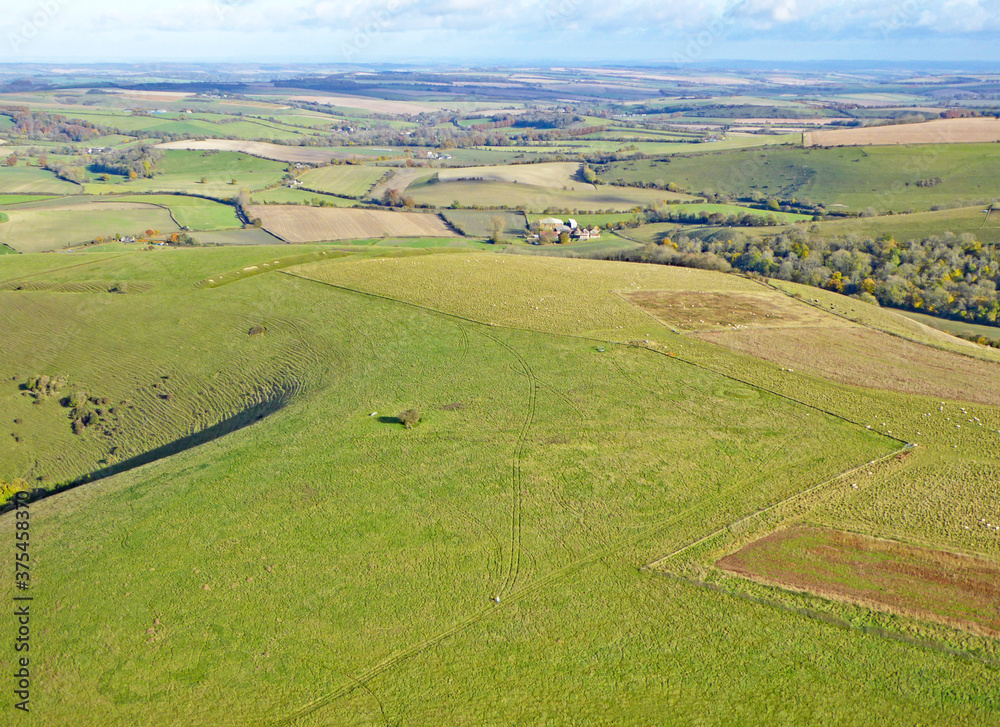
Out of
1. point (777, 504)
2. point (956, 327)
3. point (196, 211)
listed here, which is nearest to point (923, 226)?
point (956, 327)

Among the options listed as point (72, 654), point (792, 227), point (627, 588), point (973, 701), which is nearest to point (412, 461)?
point (627, 588)

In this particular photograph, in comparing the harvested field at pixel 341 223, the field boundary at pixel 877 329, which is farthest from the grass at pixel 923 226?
the harvested field at pixel 341 223

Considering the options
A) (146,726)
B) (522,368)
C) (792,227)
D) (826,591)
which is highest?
(792,227)

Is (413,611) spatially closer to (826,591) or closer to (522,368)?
(826,591)

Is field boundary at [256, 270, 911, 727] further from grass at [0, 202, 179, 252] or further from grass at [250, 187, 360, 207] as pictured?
grass at [250, 187, 360, 207]

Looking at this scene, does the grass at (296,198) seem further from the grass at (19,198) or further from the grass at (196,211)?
the grass at (19,198)

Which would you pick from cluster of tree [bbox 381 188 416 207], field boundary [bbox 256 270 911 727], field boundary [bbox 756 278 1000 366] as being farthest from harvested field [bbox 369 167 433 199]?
field boundary [bbox 256 270 911 727]
